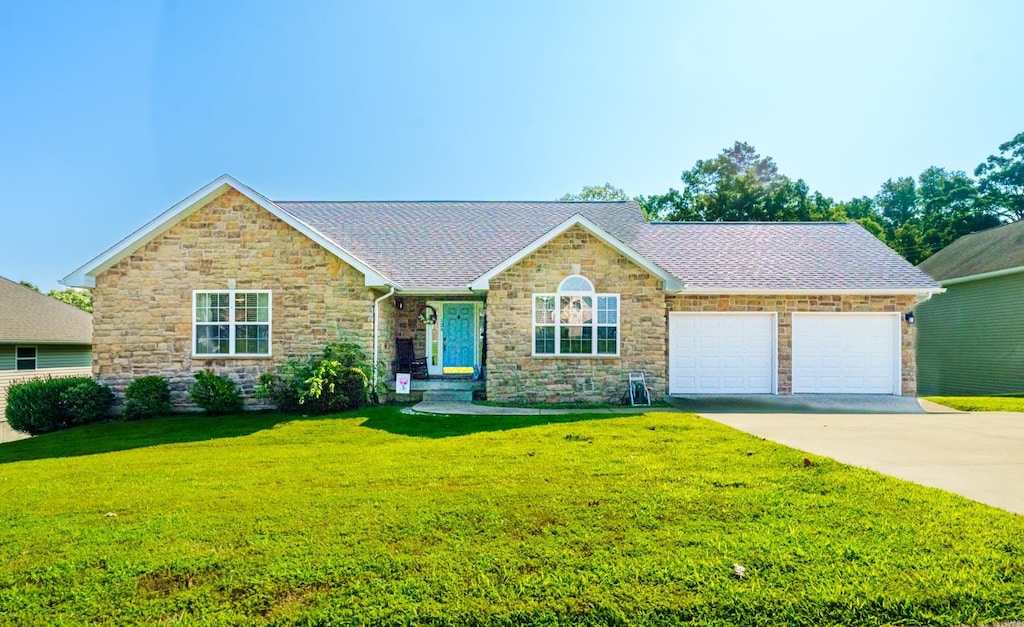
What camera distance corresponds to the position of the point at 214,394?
1302 centimetres

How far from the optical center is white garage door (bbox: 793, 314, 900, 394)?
49.8 ft

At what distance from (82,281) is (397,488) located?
1185 cm

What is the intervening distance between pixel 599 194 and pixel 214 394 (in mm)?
36622

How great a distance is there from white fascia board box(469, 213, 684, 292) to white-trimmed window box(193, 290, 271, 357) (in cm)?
526

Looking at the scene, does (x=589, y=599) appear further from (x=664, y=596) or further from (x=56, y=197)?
(x=56, y=197)

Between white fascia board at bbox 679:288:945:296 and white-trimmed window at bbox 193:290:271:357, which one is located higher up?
white fascia board at bbox 679:288:945:296

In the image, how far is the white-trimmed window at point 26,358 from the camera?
1956cm

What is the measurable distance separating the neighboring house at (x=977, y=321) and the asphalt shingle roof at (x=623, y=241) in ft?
16.9

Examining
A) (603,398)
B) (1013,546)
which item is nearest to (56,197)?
(603,398)

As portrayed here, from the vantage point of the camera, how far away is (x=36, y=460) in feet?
29.6

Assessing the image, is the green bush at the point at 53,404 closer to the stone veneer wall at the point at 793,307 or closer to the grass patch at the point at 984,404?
the stone veneer wall at the point at 793,307

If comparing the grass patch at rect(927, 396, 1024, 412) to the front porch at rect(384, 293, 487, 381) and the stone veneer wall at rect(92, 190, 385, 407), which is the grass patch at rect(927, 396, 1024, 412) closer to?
the front porch at rect(384, 293, 487, 381)

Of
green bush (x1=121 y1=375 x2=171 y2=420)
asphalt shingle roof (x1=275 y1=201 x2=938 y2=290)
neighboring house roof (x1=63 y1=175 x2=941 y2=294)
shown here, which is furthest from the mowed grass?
asphalt shingle roof (x1=275 y1=201 x2=938 y2=290)

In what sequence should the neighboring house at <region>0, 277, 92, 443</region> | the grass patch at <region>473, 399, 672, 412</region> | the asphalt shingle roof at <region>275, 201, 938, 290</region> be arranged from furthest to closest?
the neighboring house at <region>0, 277, 92, 443</region> < the asphalt shingle roof at <region>275, 201, 938, 290</region> < the grass patch at <region>473, 399, 672, 412</region>
